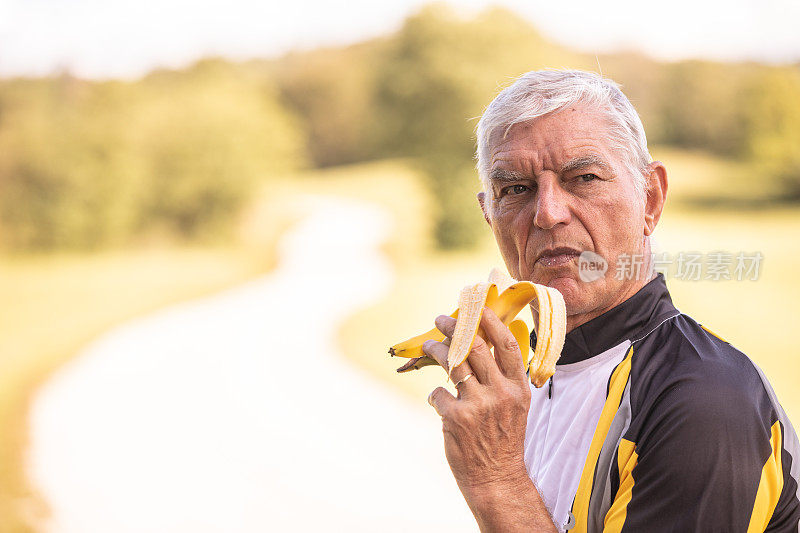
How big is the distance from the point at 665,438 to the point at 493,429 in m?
0.34

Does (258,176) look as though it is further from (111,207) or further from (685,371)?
(685,371)

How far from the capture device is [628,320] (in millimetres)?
1910

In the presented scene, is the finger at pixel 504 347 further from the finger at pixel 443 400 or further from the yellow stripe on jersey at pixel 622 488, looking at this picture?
the yellow stripe on jersey at pixel 622 488

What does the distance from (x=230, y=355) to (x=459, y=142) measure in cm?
1591

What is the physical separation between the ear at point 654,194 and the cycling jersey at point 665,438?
0.20 metres

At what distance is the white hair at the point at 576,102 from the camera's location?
1.90 m

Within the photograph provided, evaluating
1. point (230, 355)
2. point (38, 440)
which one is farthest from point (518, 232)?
point (230, 355)

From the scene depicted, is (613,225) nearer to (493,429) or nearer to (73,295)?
(493,429)

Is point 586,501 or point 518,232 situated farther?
point 518,232

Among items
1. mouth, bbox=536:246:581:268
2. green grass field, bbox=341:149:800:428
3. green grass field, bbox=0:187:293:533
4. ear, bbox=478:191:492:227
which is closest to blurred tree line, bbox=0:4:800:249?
green grass field, bbox=0:187:293:533

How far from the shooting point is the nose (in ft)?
6.19

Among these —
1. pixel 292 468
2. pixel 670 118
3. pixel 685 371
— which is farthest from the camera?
pixel 670 118

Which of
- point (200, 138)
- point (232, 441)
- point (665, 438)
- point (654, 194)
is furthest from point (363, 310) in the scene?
point (665, 438)

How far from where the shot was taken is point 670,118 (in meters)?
46.3
